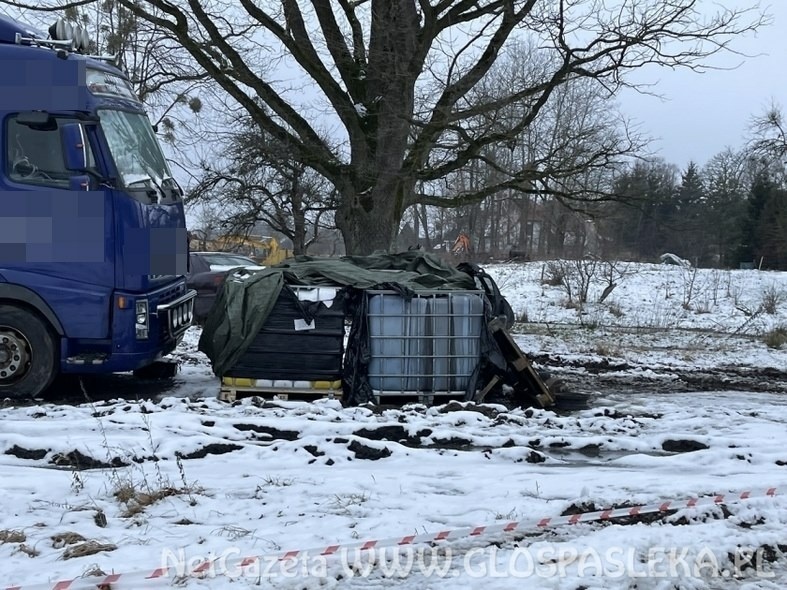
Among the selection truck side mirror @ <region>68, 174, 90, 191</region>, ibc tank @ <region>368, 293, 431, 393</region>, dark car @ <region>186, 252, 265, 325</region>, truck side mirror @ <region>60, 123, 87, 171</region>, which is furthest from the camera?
dark car @ <region>186, 252, 265, 325</region>

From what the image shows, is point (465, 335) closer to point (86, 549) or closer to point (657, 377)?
point (657, 377)

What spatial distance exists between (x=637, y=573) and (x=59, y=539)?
10.5 feet

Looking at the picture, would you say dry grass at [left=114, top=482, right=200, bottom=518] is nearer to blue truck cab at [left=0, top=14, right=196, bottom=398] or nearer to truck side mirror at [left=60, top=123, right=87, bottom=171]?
blue truck cab at [left=0, top=14, right=196, bottom=398]

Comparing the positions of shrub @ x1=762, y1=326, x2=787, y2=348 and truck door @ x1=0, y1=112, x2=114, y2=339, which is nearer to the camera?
truck door @ x1=0, y1=112, x2=114, y2=339

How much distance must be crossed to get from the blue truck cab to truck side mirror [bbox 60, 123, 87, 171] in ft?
0.04

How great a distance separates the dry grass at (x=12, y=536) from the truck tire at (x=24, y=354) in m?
3.55

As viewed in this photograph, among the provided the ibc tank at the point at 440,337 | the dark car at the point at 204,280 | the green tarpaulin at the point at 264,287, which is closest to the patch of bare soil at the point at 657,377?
the ibc tank at the point at 440,337

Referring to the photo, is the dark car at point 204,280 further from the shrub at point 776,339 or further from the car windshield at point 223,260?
the shrub at point 776,339

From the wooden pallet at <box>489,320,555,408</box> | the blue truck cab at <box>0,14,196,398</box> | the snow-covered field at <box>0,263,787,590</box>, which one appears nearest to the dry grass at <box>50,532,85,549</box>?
the snow-covered field at <box>0,263,787,590</box>

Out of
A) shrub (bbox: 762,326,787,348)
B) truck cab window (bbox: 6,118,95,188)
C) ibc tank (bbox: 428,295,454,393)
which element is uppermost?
truck cab window (bbox: 6,118,95,188)

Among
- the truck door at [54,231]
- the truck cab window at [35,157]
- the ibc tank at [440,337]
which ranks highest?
the truck cab window at [35,157]

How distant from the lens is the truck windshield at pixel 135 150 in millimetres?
7285

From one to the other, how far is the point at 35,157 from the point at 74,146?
21.4 inches

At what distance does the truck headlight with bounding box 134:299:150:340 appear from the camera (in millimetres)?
7283
